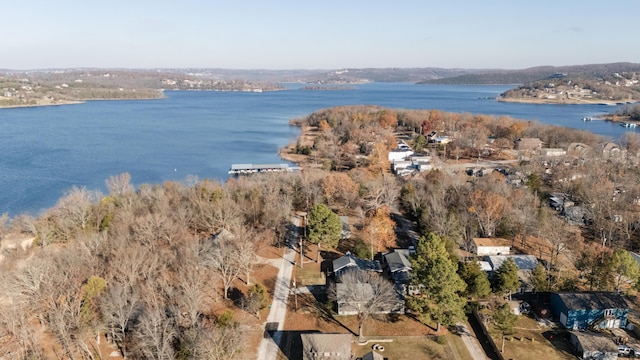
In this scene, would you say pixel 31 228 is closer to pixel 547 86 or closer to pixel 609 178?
pixel 609 178

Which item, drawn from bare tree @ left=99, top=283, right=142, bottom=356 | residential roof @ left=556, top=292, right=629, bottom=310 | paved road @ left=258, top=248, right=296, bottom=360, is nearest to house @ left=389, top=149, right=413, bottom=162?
paved road @ left=258, top=248, right=296, bottom=360

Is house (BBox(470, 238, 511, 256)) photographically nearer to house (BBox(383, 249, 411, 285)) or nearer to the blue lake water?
house (BBox(383, 249, 411, 285))

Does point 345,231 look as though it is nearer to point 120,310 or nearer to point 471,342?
point 471,342

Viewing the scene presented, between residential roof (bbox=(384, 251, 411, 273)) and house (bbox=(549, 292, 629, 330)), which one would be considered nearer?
house (bbox=(549, 292, 629, 330))

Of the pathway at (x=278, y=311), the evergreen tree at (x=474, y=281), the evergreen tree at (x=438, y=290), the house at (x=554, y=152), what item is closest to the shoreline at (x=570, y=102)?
the house at (x=554, y=152)

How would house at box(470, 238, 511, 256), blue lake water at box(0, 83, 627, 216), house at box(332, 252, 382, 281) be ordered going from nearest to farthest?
house at box(332, 252, 382, 281)
house at box(470, 238, 511, 256)
blue lake water at box(0, 83, 627, 216)

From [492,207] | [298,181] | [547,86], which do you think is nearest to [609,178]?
[492,207]

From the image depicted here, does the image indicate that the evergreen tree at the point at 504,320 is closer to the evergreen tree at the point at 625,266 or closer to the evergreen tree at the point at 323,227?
the evergreen tree at the point at 625,266
